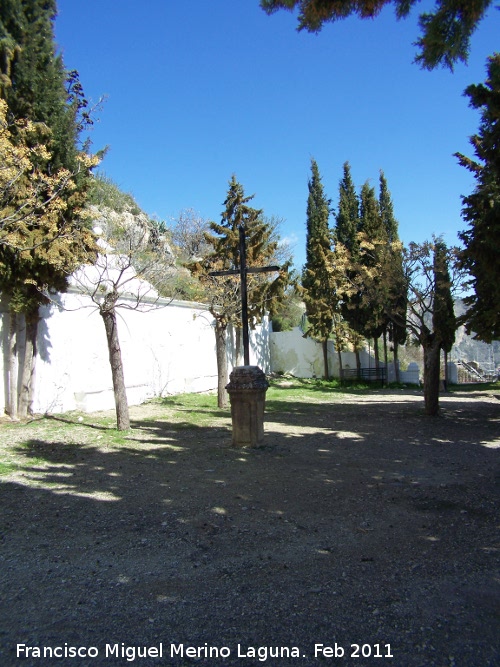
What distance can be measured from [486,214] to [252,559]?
21.0ft

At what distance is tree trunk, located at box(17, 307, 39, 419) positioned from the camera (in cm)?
1080

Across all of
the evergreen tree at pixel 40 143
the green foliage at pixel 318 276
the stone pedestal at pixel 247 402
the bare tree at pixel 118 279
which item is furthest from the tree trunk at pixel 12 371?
the green foliage at pixel 318 276

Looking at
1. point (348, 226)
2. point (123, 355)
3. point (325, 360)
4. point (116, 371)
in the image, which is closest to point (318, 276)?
point (348, 226)

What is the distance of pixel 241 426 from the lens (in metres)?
8.02

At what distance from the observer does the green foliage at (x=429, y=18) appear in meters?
4.35

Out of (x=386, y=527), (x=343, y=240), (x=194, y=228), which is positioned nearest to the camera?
(x=386, y=527)

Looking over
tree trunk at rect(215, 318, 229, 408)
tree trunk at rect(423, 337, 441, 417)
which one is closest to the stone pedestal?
tree trunk at rect(423, 337, 441, 417)

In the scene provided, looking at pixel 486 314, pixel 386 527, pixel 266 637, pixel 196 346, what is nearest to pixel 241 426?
pixel 386 527

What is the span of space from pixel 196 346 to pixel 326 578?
15.3 meters

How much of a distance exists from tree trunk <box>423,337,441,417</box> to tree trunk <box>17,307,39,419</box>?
8.95 m

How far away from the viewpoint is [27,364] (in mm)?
10836

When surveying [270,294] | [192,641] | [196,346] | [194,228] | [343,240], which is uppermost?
[194,228]

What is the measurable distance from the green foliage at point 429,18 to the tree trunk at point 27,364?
28.0ft

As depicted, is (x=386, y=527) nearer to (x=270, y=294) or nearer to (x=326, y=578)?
(x=326, y=578)
